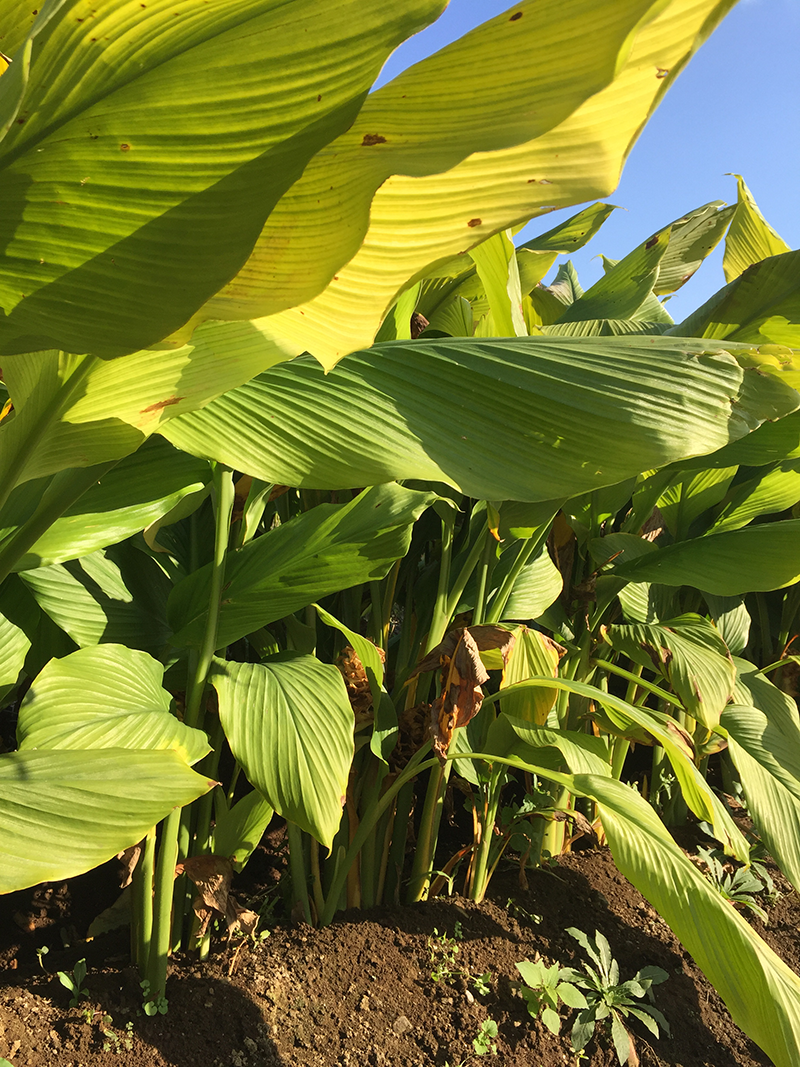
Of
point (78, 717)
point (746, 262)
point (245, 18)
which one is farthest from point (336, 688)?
point (746, 262)

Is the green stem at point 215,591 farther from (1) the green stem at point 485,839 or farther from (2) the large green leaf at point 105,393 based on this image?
(1) the green stem at point 485,839

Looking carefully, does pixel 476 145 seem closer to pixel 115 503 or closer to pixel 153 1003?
pixel 115 503

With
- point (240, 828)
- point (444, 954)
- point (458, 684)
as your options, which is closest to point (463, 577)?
point (458, 684)

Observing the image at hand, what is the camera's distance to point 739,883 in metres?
1.73

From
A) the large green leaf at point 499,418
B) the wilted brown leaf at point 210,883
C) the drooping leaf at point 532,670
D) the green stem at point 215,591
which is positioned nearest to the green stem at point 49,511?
the large green leaf at point 499,418

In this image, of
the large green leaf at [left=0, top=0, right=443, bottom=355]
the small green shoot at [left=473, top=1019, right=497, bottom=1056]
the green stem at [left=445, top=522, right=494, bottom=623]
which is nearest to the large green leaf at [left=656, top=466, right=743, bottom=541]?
the green stem at [left=445, top=522, right=494, bottom=623]

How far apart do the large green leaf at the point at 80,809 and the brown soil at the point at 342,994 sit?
1.72 ft

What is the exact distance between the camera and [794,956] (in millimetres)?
1554

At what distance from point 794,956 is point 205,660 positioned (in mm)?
1447

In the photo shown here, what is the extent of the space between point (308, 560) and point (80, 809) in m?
0.46

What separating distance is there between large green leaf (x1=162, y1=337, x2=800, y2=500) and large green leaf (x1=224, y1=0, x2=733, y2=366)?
31 centimetres

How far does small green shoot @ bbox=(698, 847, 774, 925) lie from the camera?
5.40 ft

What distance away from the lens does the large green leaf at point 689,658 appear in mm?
1280

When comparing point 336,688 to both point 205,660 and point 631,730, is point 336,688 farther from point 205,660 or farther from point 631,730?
Result: point 631,730
